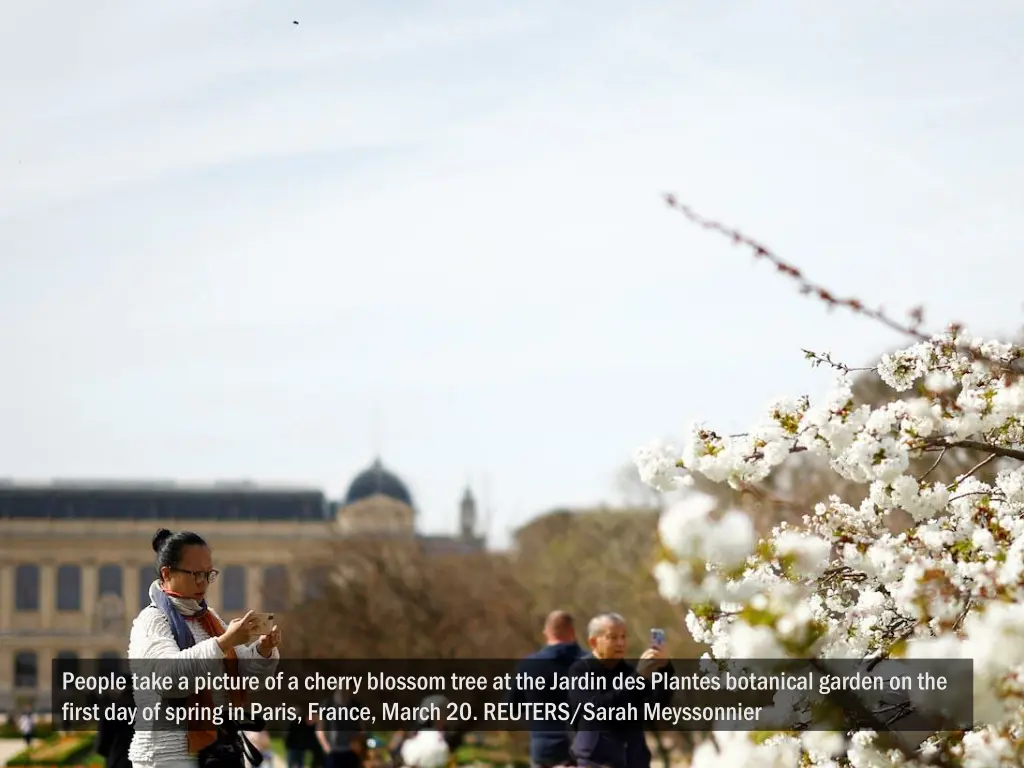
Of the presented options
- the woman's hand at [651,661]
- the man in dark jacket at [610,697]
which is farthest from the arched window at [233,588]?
the woman's hand at [651,661]

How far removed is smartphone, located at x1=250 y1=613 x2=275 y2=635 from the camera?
6.05m

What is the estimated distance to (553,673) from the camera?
385 inches

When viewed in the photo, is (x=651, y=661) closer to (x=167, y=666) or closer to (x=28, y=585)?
(x=167, y=666)

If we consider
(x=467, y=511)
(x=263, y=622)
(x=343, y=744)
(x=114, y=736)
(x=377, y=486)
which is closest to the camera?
(x=263, y=622)

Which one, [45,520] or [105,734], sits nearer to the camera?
[105,734]

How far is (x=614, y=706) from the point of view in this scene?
8805 millimetres

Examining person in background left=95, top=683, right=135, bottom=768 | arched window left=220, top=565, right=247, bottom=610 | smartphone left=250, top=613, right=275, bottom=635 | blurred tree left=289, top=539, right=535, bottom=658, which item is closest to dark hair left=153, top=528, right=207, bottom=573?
smartphone left=250, top=613, right=275, bottom=635

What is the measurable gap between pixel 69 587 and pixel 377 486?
18.8 m

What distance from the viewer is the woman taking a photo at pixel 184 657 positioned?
6.08 m

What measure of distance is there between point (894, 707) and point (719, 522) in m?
1.49

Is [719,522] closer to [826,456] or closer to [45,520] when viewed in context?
[826,456]

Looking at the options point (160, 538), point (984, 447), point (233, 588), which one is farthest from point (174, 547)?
point (233, 588)

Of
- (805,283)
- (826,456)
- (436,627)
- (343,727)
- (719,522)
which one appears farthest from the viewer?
(436,627)

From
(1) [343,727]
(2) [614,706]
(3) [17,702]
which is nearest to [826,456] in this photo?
(2) [614,706]
